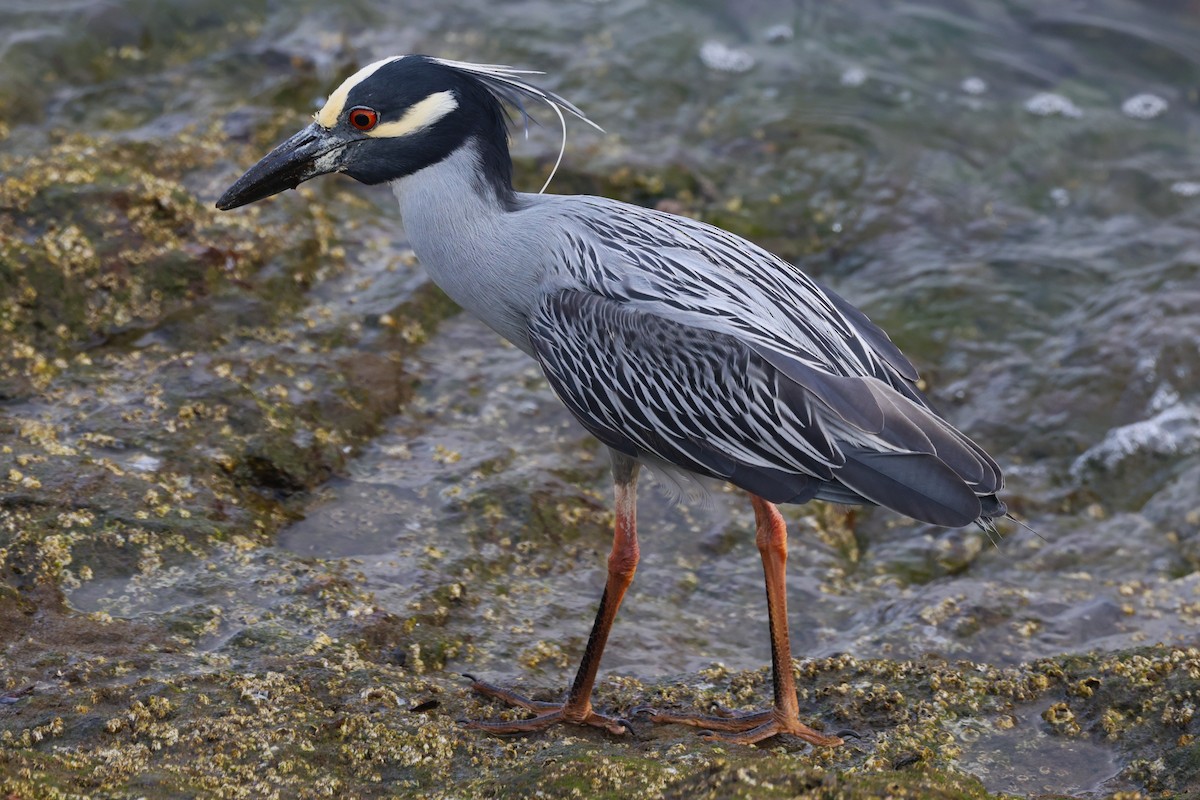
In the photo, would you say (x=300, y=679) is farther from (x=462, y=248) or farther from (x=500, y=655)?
(x=462, y=248)

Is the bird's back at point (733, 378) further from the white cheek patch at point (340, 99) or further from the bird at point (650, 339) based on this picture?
the white cheek patch at point (340, 99)

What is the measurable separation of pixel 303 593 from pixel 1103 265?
618 cm

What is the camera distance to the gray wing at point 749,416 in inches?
172

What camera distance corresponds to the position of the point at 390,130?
4.88 meters

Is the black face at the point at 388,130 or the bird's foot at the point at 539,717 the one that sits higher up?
the black face at the point at 388,130

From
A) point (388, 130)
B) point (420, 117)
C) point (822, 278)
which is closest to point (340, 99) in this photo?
point (388, 130)

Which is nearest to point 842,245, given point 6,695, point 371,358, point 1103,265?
point 1103,265

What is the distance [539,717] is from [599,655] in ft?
1.06

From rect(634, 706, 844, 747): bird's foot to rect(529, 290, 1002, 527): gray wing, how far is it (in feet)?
2.76

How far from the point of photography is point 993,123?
9.92 meters

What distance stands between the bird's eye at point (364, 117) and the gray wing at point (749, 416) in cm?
101

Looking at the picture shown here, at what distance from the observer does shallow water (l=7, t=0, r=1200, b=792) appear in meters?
5.45

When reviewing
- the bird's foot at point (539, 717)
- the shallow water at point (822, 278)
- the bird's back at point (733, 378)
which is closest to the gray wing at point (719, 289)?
the bird's back at point (733, 378)

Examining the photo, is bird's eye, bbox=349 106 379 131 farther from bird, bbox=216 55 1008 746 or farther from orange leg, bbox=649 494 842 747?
orange leg, bbox=649 494 842 747
